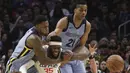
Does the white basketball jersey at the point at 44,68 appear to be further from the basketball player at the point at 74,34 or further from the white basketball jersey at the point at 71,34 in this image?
the white basketball jersey at the point at 71,34

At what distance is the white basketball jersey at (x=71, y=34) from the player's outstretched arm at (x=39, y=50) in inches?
34.7

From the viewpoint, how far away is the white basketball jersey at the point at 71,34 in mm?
7266

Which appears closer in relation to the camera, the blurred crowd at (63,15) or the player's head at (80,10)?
the player's head at (80,10)

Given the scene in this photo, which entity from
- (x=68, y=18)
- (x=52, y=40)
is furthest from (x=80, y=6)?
(x=52, y=40)

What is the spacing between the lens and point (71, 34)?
7309mm

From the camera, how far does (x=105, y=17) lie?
13.9m

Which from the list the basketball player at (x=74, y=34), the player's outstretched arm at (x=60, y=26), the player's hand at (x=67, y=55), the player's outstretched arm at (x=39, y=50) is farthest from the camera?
the basketball player at (x=74, y=34)

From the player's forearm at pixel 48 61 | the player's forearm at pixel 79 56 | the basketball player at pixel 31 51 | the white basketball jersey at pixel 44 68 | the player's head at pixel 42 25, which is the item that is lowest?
the white basketball jersey at pixel 44 68

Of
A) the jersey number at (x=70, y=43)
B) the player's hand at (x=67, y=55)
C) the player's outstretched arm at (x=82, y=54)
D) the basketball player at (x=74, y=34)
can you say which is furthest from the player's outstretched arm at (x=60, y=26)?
the player's hand at (x=67, y=55)

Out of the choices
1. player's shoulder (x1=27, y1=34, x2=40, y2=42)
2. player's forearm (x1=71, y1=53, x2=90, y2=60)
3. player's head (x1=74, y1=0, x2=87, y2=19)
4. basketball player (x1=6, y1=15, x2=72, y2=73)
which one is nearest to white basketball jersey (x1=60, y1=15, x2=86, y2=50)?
player's head (x1=74, y1=0, x2=87, y2=19)

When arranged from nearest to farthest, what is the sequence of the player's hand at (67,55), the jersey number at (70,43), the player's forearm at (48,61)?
the player's forearm at (48,61)
the player's hand at (67,55)
the jersey number at (70,43)

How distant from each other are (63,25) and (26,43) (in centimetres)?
93

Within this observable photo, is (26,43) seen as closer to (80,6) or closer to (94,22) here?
(80,6)

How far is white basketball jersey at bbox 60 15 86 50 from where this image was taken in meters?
7.27
